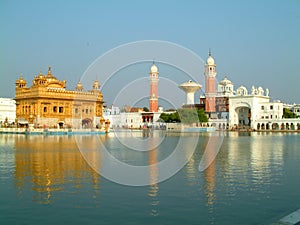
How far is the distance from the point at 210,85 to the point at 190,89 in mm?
4939

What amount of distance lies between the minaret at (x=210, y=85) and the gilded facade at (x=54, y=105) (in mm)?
23416

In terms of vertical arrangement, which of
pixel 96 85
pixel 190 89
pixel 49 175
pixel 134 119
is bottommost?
pixel 49 175

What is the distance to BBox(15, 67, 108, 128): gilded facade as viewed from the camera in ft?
148

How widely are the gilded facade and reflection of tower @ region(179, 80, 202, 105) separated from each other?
2481cm

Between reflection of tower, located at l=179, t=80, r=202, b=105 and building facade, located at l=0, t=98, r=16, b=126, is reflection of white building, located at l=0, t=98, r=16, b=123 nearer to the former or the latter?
building facade, located at l=0, t=98, r=16, b=126

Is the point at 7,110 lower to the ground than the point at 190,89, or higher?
lower

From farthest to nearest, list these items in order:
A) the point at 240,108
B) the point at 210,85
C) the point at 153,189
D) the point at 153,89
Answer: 1. the point at 153,89
2. the point at 210,85
3. the point at 240,108
4. the point at 153,189

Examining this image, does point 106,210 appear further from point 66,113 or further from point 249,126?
point 249,126

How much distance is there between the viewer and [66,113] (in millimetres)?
47156

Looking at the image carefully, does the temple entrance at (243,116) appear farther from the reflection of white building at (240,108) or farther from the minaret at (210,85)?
the minaret at (210,85)

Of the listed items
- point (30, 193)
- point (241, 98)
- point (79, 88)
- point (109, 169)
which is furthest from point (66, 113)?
point (30, 193)

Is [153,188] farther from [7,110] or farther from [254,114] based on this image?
[7,110]

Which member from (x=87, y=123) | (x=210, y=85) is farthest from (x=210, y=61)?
(x=87, y=123)

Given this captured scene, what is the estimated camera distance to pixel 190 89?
74.3m
